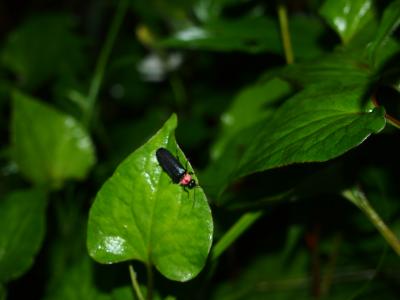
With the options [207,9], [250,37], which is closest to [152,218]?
[250,37]

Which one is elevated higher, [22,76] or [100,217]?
[100,217]

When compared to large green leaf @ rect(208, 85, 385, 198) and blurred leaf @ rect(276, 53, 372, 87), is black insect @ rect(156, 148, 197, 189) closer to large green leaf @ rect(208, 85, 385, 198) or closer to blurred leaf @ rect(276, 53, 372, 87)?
large green leaf @ rect(208, 85, 385, 198)

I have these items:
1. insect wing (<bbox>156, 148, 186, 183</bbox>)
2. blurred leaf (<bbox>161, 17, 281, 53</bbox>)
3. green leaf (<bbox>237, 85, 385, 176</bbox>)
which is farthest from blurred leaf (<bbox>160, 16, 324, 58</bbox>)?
insect wing (<bbox>156, 148, 186, 183</bbox>)

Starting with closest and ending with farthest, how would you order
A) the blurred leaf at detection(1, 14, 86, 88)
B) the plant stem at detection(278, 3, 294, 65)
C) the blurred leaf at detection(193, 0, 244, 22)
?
the plant stem at detection(278, 3, 294, 65)
the blurred leaf at detection(193, 0, 244, 22)
the blurred leaf at detection(1, 14, 86, 88)

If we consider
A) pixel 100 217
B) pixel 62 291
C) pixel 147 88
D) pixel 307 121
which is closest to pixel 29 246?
pixel 62 291

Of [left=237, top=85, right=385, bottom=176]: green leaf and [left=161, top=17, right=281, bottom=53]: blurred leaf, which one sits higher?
[left=237, top=85, right=385, bottom=176]: green leaf

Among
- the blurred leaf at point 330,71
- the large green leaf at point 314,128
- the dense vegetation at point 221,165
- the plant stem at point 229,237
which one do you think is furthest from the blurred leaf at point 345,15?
the plant stem at point 229,237

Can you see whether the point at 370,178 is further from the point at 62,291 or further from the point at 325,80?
the point at 62,291
